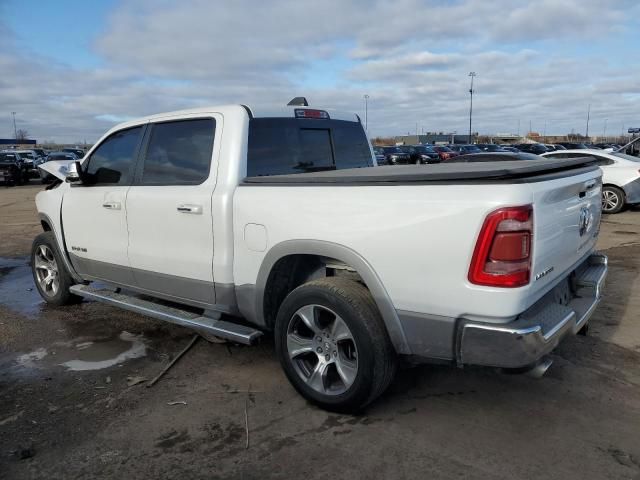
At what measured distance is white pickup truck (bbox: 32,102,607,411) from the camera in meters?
2.72

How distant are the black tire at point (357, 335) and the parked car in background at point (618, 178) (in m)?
10.7

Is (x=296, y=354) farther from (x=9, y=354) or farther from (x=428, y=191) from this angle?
(x=9, y=354)

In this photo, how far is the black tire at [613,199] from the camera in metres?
12.4

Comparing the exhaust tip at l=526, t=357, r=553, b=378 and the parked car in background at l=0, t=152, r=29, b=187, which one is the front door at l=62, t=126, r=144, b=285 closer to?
the exhaust tip at l=526, t=357, r=553, b=378

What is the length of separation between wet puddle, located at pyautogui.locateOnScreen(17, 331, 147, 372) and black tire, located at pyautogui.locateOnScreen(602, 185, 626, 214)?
11.4 meters

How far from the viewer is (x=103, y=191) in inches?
190

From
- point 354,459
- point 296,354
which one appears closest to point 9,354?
point 296,354

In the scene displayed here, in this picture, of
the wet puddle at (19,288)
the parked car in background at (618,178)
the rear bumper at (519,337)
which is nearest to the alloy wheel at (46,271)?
the wet puddle at (19,288)

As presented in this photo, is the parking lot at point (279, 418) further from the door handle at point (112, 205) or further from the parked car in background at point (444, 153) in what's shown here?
→ the parked car in background at point (444, 153)

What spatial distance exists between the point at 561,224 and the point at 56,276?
5.09m

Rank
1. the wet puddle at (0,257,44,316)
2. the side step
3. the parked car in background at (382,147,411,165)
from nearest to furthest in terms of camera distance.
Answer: the side step < the wet puddle at (0,257,44,316) < the parked car in background at (382,147,411,165)

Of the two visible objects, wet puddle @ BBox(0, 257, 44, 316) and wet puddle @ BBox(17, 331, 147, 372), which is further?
wet puddle @ BBox(0, 257, 44, 316)

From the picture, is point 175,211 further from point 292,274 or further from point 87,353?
point 87,353

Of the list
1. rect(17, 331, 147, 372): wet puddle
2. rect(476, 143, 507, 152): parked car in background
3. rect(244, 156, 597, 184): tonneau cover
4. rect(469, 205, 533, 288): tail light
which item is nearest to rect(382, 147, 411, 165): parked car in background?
rect(476, 143, 507, 152): parked car in background
